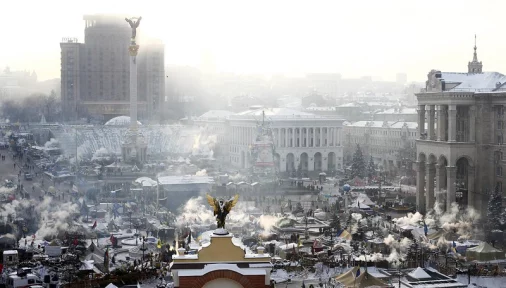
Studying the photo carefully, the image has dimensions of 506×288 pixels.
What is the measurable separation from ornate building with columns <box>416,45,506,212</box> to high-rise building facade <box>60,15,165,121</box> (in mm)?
76429

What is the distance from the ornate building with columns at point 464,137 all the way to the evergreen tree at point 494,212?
8.08 feet

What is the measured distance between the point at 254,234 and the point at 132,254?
5.39 meters

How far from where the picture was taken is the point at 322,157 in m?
67.2

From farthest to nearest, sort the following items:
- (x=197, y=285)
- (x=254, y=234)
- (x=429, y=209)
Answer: (x=429, y=209)
(x=254, y=234)
(x=197, y=285)

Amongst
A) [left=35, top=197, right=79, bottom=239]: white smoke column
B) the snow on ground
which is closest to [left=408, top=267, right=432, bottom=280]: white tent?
the snow on ground

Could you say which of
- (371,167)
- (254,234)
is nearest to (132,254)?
(254,234)

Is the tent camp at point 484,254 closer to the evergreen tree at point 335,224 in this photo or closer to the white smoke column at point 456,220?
the white smoke column at point 456,220

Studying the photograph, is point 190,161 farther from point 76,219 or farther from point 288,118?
point 76,219

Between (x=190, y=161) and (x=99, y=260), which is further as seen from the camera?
(x=190, y=161)

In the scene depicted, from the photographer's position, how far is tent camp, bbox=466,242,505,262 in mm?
25453

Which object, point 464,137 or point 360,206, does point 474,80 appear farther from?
point 360,206

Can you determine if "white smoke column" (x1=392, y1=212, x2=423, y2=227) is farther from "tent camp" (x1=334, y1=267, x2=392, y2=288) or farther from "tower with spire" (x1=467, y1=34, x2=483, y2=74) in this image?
"tower with spire" (x1=467, y1=34, x2=483, y2=74)

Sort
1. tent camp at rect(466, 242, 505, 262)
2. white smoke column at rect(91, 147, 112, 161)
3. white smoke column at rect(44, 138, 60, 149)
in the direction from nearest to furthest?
tent camp at rect(466, 242, 505, 262)
white smoke column at rect(91, 147, 112, 161)
white smoke column at rect(44, 138, 60, 149)

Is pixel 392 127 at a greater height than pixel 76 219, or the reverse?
pixel 392 127
